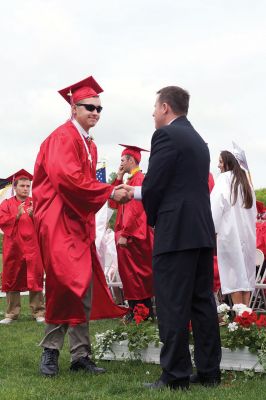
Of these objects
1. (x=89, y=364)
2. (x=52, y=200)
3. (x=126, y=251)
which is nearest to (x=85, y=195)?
(x=52, y=200)

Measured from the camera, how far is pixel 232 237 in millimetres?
7727

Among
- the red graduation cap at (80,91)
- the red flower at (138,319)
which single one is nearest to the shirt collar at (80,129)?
the red graduation cap at (80,91)

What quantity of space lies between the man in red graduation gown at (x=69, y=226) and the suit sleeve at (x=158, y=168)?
64 centimetres

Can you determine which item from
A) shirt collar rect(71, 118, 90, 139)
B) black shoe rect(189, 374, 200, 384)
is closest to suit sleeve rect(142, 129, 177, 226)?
shirt collar rect(71, 118, 90, 139)

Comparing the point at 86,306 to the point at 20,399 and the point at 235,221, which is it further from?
the point at 235,221

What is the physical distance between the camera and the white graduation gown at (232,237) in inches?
305

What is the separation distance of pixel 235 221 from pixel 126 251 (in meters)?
2.25

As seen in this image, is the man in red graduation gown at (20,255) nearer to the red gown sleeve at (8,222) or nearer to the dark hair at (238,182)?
the red gown sleeve at (8,222)

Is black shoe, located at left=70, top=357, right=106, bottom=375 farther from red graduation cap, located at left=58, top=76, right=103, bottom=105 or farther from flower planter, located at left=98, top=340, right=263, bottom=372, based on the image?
red graduation cap, located at left=58, top=76, right=103, bottom=105

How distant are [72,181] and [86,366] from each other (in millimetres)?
1494

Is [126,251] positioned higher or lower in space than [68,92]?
lower

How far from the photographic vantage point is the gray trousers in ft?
18.4

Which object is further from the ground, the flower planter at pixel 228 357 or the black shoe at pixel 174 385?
the flower planter at pixel 228 357

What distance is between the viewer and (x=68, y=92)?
236 inches
